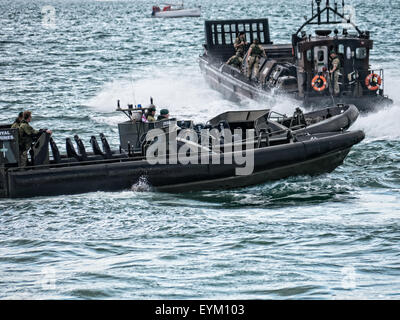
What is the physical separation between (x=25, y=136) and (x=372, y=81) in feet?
36.1

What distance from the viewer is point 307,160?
48.3ft

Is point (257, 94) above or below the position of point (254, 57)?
below

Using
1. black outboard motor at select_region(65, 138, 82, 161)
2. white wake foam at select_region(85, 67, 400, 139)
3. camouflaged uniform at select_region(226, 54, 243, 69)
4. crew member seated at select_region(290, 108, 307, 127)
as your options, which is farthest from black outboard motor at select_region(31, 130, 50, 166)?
camouflaged uniform at select_region(226, 54, 243, 69)

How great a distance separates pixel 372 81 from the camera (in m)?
21.6

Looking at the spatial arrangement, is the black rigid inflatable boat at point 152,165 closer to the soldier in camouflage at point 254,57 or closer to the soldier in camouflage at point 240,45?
the soldier in camouflage at point 254,57

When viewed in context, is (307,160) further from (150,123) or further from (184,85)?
(184,85)

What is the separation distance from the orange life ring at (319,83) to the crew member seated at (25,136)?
31.7 ft

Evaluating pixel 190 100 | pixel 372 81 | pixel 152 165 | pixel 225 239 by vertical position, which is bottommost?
pixel 225 239

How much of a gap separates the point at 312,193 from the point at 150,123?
11.0 feet

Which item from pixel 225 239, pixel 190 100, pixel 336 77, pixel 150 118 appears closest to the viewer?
pixel 225 239

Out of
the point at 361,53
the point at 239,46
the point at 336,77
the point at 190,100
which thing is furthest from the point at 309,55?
the point at 190,100

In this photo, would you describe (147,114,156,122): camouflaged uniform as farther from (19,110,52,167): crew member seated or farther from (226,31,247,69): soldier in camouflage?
(226,31,247,69): soldier in camouflage

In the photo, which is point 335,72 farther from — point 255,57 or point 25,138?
point 25,138
